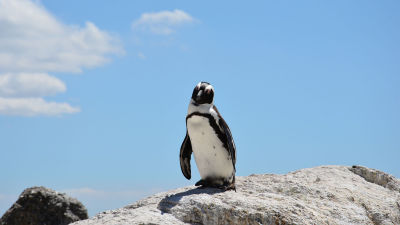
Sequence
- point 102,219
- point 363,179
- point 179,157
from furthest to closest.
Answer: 1. point 363,179
2. point 179,157
3. point 102,219

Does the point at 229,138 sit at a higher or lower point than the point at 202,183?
higher

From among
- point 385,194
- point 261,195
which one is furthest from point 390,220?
point 261,195

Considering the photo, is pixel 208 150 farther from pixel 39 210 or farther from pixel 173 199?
pixel 39 210

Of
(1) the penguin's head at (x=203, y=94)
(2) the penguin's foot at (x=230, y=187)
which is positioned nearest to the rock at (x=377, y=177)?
(2) the penguin's foot at (x=230, y=187)

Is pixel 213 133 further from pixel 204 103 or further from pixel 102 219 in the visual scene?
pixel 102 219

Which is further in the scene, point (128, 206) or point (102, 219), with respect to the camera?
point (128, 206)

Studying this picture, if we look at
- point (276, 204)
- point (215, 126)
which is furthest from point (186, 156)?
point (276, 204)

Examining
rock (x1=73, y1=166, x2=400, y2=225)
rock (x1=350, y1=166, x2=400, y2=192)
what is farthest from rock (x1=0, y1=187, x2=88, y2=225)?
rock (x1=350, y1=166, x2=400, y2=192)

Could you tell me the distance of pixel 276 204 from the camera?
561cm

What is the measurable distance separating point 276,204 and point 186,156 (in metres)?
1.67

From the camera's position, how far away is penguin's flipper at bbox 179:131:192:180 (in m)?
6.74

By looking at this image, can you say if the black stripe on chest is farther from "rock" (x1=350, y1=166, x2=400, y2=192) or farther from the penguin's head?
"rock" (x1=350, y1=166, x2=400, y2=192)

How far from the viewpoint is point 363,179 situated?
836 cm

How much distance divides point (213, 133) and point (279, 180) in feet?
4.74
